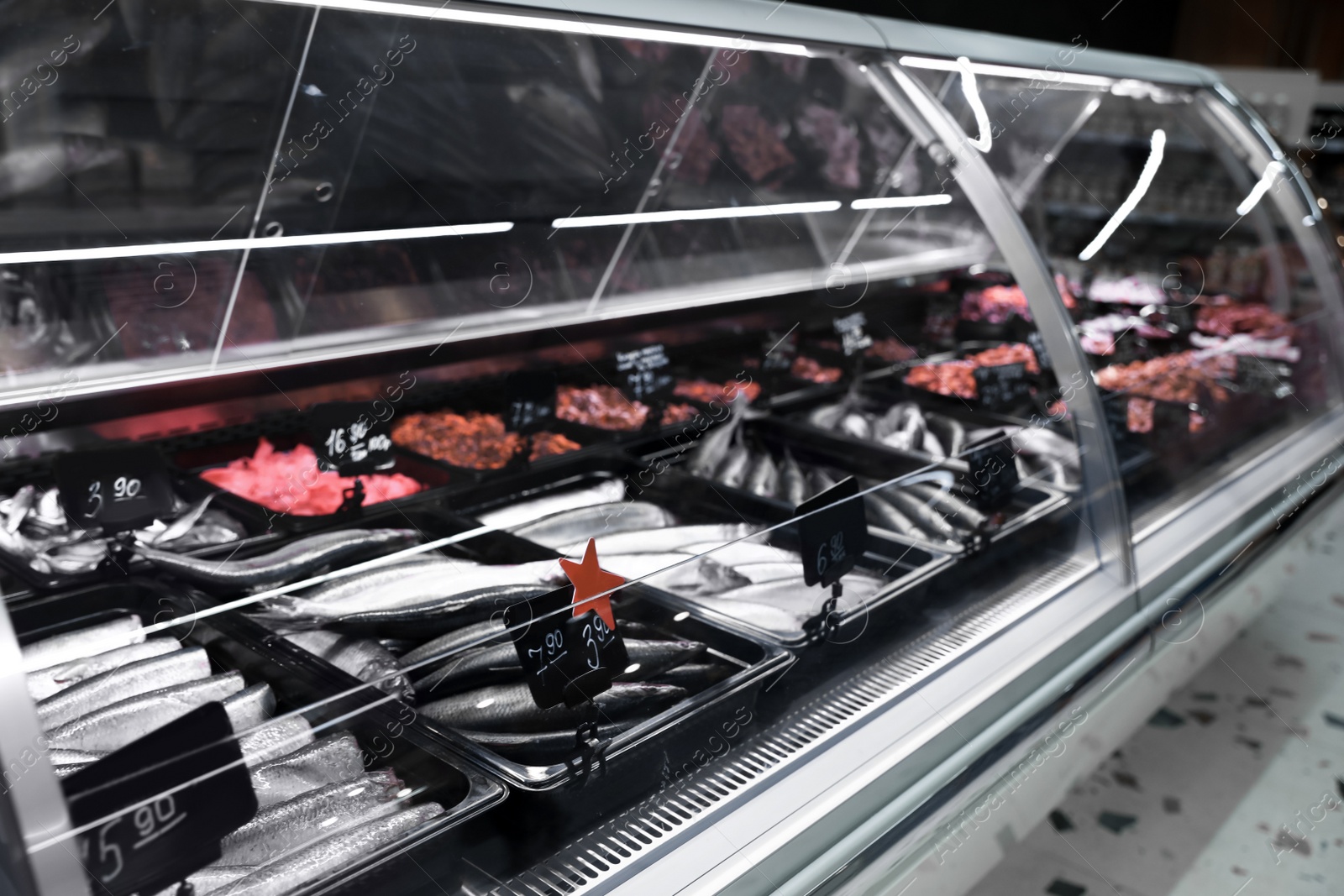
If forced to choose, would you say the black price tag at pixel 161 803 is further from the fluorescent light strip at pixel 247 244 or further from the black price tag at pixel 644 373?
the black price tag at pixel 644 373

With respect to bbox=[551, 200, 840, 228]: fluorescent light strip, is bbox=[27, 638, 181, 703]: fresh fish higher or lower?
lower

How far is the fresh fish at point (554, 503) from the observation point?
2.14 m

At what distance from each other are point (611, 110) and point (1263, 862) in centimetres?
283

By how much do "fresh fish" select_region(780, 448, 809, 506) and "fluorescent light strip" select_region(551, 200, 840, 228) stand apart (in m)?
1.08

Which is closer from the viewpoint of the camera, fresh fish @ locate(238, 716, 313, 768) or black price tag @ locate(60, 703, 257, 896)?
black price tag @ locate(60, 703, 257, 896)

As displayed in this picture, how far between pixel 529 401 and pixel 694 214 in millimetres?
1122

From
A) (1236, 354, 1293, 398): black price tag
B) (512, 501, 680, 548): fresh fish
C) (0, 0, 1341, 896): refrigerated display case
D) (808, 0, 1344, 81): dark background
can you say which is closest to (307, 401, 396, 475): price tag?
(0, 0, 1341, 896): refrigerated display case

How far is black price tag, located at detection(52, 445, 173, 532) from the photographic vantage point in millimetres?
1750

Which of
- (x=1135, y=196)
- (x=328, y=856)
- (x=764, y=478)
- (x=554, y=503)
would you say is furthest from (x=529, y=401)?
(x=1135, y=196)

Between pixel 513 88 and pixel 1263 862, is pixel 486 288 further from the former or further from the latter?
pixel 1263 862

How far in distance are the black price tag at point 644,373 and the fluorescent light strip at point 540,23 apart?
3.59 ft

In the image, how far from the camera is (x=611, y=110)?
9.40 feet

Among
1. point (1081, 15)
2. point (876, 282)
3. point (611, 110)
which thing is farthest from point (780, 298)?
point (1081, 15)

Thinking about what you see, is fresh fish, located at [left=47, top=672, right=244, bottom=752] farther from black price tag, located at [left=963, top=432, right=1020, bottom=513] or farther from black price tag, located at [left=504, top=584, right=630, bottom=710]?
black price tag, located at [left=963, top=432, right=1020, bottom=513]
